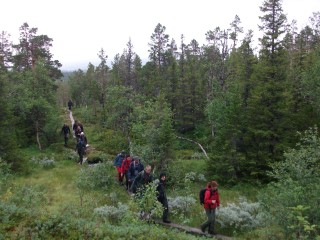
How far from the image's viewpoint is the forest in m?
11.3

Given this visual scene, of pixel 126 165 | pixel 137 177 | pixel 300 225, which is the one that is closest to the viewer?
pixel 300 225

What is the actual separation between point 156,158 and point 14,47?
31.2 meters

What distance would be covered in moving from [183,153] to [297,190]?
2149 cm

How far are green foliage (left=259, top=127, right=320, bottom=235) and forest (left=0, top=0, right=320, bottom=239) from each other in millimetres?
41

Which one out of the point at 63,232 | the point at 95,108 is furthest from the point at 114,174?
the point at 95,108

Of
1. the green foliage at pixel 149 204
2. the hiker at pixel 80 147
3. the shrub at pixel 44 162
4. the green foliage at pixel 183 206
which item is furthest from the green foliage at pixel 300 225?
the shrub at pixel 44 162

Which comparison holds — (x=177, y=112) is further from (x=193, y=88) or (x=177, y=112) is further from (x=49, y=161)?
(x=49, y=161)

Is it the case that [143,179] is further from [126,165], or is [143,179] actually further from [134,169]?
[126,165]

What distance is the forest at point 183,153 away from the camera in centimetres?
1126

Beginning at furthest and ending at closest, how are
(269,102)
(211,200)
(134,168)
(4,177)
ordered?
(269,102) < (134,168) < (4,177) < (211,200)

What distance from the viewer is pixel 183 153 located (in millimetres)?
32938

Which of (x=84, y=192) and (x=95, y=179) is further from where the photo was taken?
(x=95, y=179)

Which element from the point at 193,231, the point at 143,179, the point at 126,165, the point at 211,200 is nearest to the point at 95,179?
the point at 126,165

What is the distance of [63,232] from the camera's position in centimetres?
948
